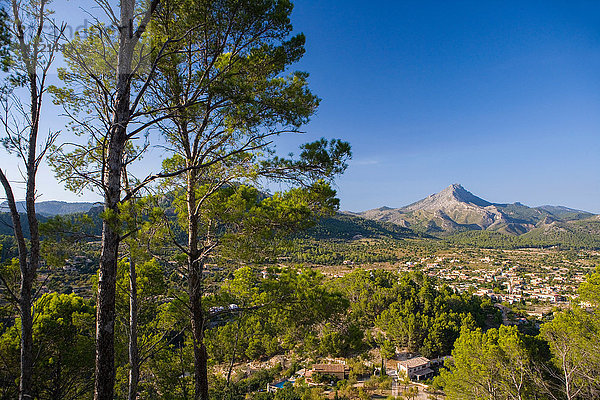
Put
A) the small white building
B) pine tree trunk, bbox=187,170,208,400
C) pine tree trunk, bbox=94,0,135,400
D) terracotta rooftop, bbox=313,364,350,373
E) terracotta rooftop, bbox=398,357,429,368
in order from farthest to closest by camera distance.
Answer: terracotta rooftop, bbox=398,357,429,368 → the small white building → terracotta rooftop, bbox=313,364,350,373 → pine tree trunk, bbox=187,170,208,400 → pine tree trunk, bbox=94,0,135,400

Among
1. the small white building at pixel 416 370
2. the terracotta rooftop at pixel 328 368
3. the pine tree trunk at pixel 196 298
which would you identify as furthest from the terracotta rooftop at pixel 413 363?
the pine tree trunk at pixel 196 298

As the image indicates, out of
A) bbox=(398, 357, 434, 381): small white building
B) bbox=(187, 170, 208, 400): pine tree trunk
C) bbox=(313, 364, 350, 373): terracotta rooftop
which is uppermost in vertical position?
bbox=(187, 170, 208, 400): pine tree trunk

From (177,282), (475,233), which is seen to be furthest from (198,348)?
(475,233)

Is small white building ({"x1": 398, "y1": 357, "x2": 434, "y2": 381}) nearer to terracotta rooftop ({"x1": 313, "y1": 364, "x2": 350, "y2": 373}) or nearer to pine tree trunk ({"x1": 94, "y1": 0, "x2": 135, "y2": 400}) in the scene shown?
terracotta rooftop ({"x1": 313, "y1": 364, "x2": 350, "y2": 373})

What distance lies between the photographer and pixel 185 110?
419 centimetres

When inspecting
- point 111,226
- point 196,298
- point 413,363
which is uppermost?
point 111,226

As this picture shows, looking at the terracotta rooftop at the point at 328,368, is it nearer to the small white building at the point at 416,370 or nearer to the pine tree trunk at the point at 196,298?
the small white building at the point at 416,370

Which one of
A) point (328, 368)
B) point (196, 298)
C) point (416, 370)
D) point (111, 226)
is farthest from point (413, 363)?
point (111, 226)

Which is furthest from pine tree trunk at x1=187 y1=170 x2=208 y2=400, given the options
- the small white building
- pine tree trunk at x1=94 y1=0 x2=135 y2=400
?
the small white building

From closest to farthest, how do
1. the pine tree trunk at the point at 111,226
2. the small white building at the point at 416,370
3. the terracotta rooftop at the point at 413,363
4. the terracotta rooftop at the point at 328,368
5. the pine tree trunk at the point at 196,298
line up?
1. the pine tree trunk at the point at 111,226
2. the pine tree trunk at the point at 196,298
3. the terracotta rooftop at the point at 328,368
4. the small white building at the point at 416,370
5. the terracotta rooftop at the point at 413,363

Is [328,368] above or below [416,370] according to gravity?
above

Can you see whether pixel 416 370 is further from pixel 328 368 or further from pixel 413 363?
pixel 328 368

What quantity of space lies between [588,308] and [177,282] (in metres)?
12.6

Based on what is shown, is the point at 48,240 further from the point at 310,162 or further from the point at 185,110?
the point at 310,162
